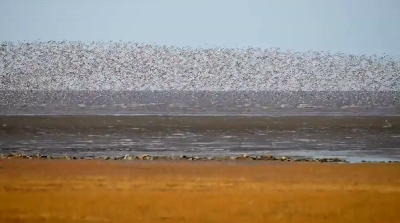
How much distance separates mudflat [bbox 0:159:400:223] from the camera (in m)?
5.80

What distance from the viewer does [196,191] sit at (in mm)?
7152

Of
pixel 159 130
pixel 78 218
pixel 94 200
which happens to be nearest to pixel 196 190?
pixel 94 200

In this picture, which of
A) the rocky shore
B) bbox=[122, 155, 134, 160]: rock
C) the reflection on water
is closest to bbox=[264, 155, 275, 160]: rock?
the rocky shore

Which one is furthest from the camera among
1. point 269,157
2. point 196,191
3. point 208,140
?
point 208,140

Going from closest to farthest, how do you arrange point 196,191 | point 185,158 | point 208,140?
point 196,191
point 185,158
point 208,140

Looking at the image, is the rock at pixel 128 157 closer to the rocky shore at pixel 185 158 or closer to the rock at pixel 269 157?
the rocky shore at pixel 185 158

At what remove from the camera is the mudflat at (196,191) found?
5797mm

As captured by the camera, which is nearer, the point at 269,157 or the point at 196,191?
the point at 196,191

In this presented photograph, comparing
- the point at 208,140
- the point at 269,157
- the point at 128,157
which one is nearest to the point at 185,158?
the point at 128,157

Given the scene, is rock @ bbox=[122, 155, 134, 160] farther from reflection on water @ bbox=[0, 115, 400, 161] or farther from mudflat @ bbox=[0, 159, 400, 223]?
reflection on water @ bbox=[0, 115, 400, 161]

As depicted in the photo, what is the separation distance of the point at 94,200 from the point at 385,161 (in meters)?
6.96

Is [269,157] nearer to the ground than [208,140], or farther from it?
nearer to the ground

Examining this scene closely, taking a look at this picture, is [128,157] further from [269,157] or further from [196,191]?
[196,191]

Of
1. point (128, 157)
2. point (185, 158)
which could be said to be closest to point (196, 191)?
point (185, 158)
